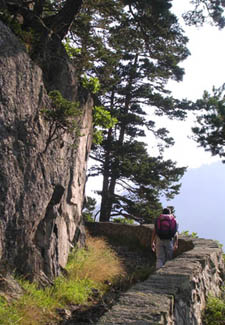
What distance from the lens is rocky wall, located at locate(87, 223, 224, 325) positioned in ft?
10.7

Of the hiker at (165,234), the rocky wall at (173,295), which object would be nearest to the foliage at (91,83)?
the hiker at (165,234)

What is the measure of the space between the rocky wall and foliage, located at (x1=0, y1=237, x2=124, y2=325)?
1.56 m

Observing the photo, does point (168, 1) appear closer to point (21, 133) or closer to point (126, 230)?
point (21, 133)

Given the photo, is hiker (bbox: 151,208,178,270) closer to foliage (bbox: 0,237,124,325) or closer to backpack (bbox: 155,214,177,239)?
backpack (bbox: 155,214,177,239)

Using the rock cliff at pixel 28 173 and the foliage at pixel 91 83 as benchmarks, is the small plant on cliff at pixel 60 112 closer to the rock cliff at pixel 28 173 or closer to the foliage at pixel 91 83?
the rock cliff at pixel 28 173

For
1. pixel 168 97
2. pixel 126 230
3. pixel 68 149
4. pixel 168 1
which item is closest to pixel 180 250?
pixel 126 230

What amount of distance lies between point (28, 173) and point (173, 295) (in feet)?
11.2

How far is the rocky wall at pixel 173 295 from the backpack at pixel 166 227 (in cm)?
80

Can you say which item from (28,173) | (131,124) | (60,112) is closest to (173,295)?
(28,173)

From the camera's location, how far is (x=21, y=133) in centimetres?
595

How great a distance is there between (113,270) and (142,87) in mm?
12370

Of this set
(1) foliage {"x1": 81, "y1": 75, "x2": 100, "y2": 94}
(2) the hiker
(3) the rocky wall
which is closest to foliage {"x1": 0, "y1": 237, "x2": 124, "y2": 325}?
(2) the hiker

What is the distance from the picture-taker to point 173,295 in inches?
153

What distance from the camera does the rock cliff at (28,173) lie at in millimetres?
5500
